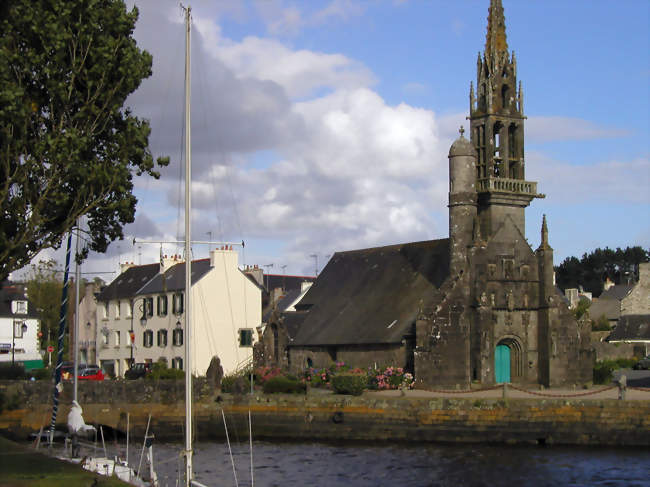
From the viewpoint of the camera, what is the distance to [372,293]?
61312 millimetres

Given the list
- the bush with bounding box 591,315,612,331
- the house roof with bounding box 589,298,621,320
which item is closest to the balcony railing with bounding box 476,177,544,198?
the bush with bounding box 591,315,612,331

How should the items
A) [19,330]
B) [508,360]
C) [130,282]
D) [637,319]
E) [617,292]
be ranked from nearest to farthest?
[508,360], [130,282], [19,330], [637,319], [617,292]

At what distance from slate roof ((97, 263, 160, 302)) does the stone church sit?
2170 cm

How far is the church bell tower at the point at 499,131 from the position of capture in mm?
54938

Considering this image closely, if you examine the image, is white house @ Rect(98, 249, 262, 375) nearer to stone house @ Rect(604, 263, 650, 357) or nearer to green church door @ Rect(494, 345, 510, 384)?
green church door @ Rect(494, 345, 510, 384)

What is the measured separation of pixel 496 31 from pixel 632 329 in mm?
45774

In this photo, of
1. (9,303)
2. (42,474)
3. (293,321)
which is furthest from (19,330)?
(42,474)

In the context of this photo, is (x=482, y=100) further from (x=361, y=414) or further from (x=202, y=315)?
(x=202, y=315)

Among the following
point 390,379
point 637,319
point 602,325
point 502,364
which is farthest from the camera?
point 602,325

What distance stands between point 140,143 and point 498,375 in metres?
32.8

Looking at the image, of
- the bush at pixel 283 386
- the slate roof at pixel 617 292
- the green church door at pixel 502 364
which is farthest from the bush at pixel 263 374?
the slate roof at pixel 617 292

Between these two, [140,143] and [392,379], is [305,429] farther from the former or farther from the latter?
[140,143]

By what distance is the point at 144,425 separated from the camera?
4969cm

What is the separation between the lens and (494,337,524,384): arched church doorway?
2100 inches
